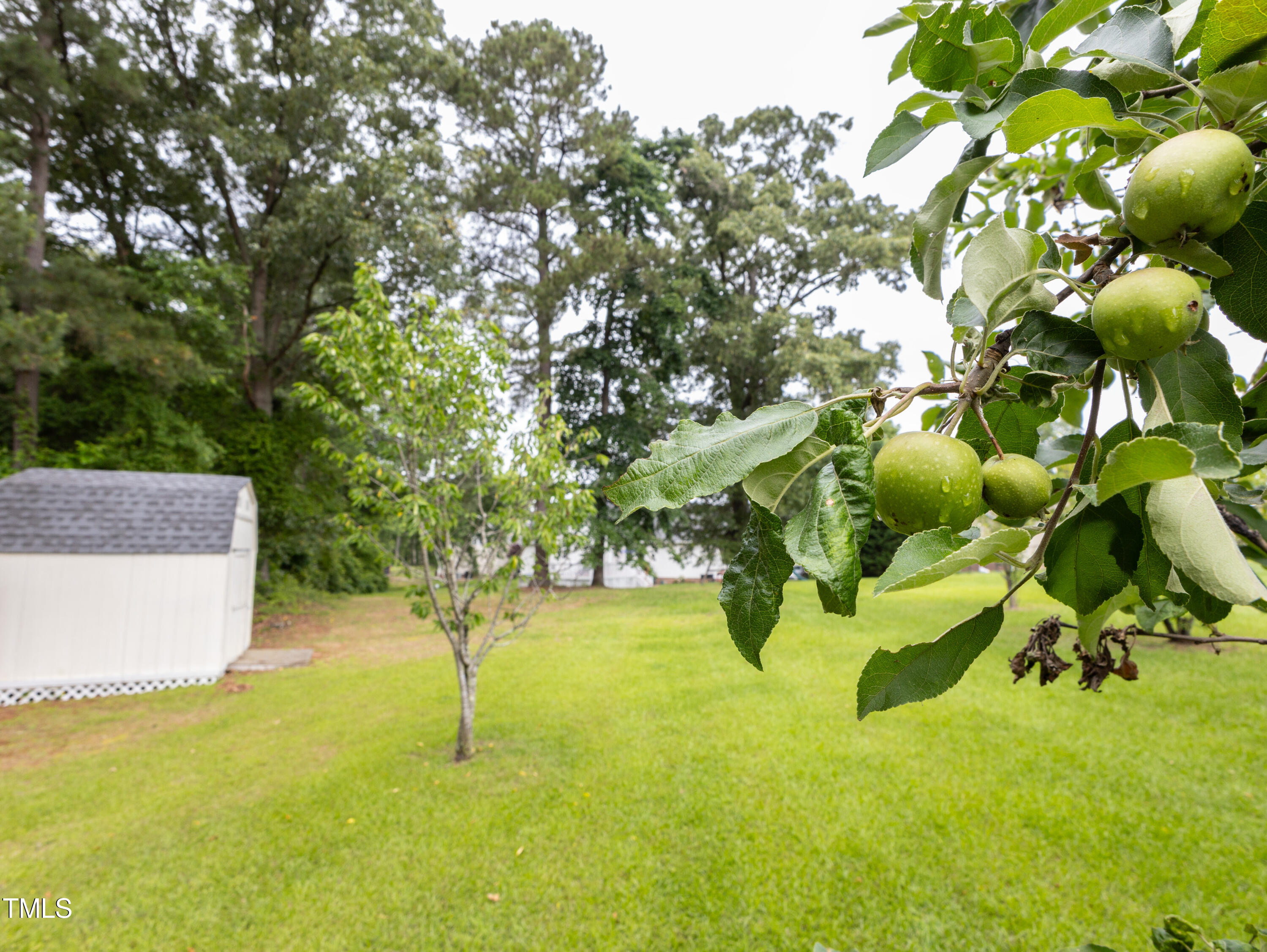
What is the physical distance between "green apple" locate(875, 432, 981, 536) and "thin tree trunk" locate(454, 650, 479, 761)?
208 inches

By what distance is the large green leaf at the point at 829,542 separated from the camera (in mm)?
416

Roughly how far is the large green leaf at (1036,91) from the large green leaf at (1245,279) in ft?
0.47

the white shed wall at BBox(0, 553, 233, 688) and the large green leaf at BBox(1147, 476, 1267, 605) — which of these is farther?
the white shed wall at BBox(0, 553, 233, 688)

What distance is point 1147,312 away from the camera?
467mm

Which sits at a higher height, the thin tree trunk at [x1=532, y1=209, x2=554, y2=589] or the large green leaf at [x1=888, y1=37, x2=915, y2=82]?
the thin tree trunk at [x1=532, y1=209, x2=554, y2=589]

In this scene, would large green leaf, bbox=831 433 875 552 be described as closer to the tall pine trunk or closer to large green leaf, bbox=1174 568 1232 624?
large green leaf, bbox=1174 568 1232 624

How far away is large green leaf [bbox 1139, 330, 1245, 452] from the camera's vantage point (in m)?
0.55

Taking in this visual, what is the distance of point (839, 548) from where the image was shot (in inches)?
16.6

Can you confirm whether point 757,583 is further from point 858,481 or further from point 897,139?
point 897,139

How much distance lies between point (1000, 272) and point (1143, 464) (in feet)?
0.80

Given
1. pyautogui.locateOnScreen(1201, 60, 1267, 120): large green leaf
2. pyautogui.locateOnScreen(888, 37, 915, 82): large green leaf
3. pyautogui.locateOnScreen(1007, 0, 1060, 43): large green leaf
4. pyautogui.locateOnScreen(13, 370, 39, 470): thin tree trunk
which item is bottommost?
pyautogui.locateOnScreen(1201, 60, 1267, 120): large green leaf

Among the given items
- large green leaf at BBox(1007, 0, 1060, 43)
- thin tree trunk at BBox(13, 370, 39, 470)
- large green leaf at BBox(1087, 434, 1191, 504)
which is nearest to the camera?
large green leaf at BBox(1087, 434, 1191, 504)

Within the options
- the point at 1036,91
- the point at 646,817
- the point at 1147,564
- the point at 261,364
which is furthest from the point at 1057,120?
the point at 261,364

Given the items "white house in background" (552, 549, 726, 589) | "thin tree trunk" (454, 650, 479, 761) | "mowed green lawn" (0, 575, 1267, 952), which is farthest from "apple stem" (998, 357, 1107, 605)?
"white house in background" (552, 549, 726, 589)
